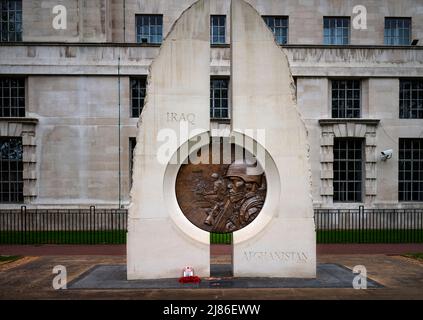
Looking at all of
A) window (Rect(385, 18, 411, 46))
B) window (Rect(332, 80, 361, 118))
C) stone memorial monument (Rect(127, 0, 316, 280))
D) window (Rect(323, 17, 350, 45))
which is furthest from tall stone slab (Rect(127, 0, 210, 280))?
window (Rect(385, 18, 411, 46))

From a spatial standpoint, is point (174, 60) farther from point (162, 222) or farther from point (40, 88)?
point (40, 88)

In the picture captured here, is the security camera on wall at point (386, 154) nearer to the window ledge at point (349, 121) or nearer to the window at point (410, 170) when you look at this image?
the window at point (410, 170)

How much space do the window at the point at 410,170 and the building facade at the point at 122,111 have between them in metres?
0.06

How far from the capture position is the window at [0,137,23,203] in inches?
930

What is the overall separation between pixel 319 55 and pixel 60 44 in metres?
14.8

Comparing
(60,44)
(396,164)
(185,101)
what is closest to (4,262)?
(185,101)

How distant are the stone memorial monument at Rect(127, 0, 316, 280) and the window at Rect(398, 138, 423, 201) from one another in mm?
16187

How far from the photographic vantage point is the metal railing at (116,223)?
20484mm

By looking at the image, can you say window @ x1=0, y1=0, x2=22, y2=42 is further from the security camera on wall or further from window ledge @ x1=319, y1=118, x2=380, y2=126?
the security camera on wall

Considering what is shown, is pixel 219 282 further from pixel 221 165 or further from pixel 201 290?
pixel 221 165

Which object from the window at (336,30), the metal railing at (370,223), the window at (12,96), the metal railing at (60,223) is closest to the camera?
the metal railing at (370,223)

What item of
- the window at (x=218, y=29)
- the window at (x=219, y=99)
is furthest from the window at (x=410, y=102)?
the window at (x=218, y=29)

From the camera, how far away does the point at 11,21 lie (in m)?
26.0

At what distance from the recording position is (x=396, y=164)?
24.0 meters
